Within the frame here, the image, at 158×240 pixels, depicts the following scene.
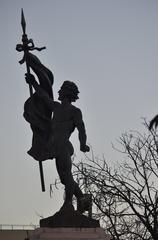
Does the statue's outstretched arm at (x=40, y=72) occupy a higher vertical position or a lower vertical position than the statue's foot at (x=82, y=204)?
higher

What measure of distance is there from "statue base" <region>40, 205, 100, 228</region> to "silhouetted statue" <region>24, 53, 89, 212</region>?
0.18 metres

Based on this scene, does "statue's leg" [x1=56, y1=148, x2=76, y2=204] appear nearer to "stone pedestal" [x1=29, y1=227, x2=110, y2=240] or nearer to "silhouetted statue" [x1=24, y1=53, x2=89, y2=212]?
"silhouetted statue" [x1=24, y1=53, x2=89, y2=212]

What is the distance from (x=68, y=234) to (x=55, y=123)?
6.63 feet

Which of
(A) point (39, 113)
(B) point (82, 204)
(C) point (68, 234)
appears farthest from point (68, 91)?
(C) point (68, 234)

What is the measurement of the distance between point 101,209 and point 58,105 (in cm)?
843

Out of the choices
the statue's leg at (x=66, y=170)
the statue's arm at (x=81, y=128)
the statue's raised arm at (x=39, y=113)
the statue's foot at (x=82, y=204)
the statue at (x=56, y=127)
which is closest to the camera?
the statue at (x=56, y=127)

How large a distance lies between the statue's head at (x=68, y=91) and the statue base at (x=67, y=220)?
6.68 ft

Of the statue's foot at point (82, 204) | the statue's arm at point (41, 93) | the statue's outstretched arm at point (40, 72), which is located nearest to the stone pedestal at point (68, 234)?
the statue's foot at point (82, 204)

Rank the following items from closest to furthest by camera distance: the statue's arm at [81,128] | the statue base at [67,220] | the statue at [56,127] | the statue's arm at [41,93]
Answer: the statue base at [67,220] < the statue at [56,127] < the statue's arm at [81,128] < the statue's arm at [41,93]

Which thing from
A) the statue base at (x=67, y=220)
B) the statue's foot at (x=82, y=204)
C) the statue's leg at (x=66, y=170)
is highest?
the statue's leg at (x=66, y=170)

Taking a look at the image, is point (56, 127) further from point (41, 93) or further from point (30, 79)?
point (30, 79)

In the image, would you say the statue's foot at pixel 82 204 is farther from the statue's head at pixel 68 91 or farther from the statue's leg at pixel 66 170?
the statue's head at pixel 68 91

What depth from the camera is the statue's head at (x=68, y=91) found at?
9.82 meters

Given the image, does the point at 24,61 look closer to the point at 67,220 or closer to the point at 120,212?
the point at 67,220
